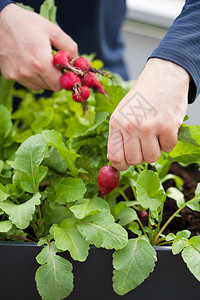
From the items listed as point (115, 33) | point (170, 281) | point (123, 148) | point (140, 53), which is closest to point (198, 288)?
point (170, 281)

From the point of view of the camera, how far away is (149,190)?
1.79 ft

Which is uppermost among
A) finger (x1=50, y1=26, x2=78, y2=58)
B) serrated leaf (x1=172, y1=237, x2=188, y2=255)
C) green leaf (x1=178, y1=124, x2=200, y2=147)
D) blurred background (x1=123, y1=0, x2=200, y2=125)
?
finger (x1=50, y1=26, x2=78, y2=58)

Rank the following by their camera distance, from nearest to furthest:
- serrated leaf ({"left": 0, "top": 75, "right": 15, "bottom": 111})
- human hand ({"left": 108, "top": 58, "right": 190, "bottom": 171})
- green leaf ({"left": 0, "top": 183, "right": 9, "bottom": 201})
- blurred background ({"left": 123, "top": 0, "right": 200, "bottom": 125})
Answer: human hand ({"left": 108, "top": 58, "right": 190, "bottom": 171}) < green leaf ({"left": 0, "top": 183, "right": 9, "bottom": 201}) < serrated leaf ({"left": 0, "top": 75, "right": 15, "bottom": 111}) < blurred background ({"left": 123, "top": 0, "right": 200, "bottom": 125})

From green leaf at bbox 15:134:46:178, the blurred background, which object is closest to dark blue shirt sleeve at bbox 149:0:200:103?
green leaf at bbox 15:134:46:178

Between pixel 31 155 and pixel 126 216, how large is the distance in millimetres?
175

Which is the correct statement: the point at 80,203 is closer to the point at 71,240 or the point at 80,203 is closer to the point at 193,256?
the point at 71,240

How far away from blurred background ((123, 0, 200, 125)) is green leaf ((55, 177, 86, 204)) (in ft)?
5.32

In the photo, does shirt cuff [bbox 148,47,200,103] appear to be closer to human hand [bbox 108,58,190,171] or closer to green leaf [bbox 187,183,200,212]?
human hand [bbox 108,58,190,171]

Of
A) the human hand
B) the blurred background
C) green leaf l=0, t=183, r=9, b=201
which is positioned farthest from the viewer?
the blurred background

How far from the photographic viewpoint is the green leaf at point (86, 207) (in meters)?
0.51

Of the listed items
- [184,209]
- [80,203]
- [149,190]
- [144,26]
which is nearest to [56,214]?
[80,203]

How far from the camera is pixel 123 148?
464 mm

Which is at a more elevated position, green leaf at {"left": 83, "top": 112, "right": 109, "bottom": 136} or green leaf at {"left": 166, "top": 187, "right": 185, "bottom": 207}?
green leaf at {"left": 83, "top": 112, "right": 109, "bottom": 136}

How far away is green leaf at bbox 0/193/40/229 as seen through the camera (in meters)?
0.50
